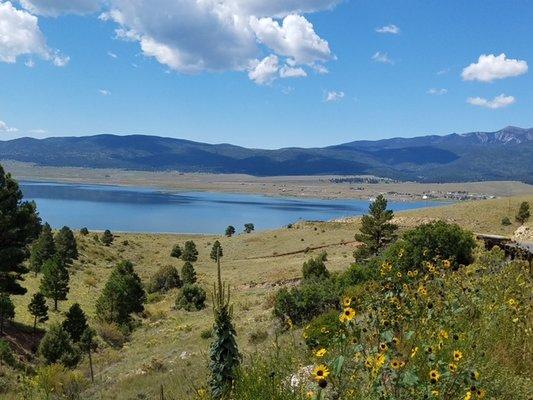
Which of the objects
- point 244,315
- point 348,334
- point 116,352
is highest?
point 348,334

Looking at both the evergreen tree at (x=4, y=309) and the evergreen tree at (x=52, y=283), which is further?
the evergreen tree at (x=52, y=283)

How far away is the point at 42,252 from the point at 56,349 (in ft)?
88.6

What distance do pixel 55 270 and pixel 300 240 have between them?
1774 inches

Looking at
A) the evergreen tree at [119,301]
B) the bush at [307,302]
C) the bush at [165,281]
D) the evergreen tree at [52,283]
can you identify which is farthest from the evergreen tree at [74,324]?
the bush at [165,281]

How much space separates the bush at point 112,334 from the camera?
33.6 m

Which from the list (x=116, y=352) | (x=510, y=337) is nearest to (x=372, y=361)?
(x=510, y=337)

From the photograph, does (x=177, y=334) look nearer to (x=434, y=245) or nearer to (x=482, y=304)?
(x=434, y=245)

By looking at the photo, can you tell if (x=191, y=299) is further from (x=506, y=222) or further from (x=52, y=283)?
(x=506, y=222)

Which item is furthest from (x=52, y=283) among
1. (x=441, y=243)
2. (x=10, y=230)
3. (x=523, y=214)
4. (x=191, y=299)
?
(x=523, y=214)

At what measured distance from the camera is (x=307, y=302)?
2158 centimetres

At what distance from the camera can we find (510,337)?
6.27 metres

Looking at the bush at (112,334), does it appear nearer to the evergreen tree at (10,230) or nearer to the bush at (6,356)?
the evergreen tree at (10,230)

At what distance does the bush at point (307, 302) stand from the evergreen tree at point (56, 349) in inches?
479

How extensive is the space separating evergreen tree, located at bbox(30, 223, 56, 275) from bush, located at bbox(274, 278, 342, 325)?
35.1 metres
